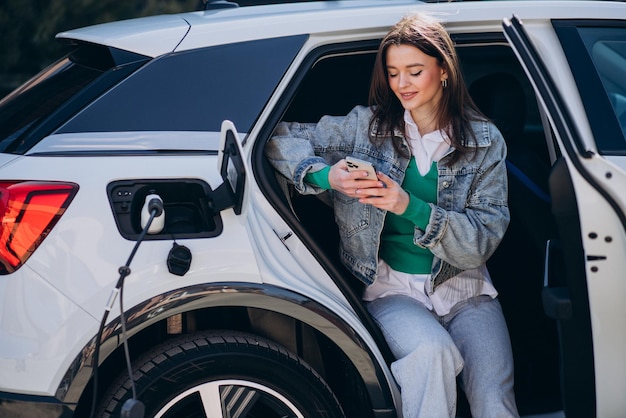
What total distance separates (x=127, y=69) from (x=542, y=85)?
1216mm

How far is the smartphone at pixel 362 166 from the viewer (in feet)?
9.15

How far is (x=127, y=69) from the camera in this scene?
284 centimetres

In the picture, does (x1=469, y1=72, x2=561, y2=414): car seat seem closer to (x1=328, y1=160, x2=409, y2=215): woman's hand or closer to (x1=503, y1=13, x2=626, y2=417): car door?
(x1=503, y1=13, x2=626, y2=417): car door

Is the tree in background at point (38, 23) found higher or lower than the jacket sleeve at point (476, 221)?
higher

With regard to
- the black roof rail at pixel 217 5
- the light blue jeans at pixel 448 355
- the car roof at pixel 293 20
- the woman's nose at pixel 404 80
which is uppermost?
the black roof rail at pixel 217 5

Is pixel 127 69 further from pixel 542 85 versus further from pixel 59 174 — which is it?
pixel 542 85

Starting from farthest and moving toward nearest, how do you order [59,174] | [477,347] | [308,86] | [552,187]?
[308,86], [477,347], [552,187], [59,174]

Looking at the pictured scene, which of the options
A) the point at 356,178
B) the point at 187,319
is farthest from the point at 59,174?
the point at 356,178

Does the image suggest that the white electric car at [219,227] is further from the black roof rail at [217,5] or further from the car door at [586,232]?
the black roof rail at [217,5]

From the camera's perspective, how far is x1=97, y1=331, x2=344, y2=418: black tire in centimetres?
276

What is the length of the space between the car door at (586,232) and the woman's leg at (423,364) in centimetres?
33

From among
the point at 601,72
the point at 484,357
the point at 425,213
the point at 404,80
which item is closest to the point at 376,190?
the point at 425,213

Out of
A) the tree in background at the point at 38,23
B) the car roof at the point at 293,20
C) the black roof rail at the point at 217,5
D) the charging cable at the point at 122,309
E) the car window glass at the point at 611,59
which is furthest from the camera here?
the tree in background at the point at 38,23

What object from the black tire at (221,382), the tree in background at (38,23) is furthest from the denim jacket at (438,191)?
the tree in background at (38,23)
